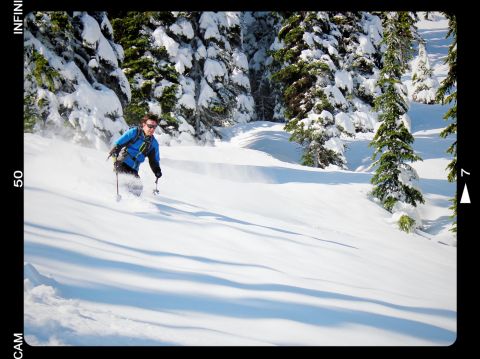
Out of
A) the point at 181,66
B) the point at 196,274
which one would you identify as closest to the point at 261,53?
the point at 181,66

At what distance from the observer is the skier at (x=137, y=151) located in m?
6.12

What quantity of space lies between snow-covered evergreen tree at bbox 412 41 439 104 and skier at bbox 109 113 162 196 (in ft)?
96.5

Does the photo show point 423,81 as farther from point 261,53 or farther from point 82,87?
point 82,87

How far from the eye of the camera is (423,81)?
32312 mm

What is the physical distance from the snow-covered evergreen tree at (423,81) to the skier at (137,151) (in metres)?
29.4

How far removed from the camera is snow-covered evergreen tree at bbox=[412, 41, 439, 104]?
2954 cm

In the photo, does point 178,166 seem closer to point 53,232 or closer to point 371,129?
point 53,232

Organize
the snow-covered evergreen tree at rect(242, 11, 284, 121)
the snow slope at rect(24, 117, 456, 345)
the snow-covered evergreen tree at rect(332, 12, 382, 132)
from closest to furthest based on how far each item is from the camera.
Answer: the snow slope at rect(24, 117, 456, 345) → the snow-covered evergreen tree at rect(332, 12, 382, 132) → the snow-covered evergreen tree at rect(242, 11, 284, 121)

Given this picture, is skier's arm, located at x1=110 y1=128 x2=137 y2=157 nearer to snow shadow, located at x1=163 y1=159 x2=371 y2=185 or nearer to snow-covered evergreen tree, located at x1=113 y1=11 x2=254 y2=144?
snow shadow, located at x1=163 y1=159 x2=371 y2=185

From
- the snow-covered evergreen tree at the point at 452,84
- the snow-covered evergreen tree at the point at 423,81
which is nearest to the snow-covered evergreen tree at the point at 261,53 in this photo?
the snow-covered evergreen tree at the point at 423,81

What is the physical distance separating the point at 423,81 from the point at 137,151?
33.2m
